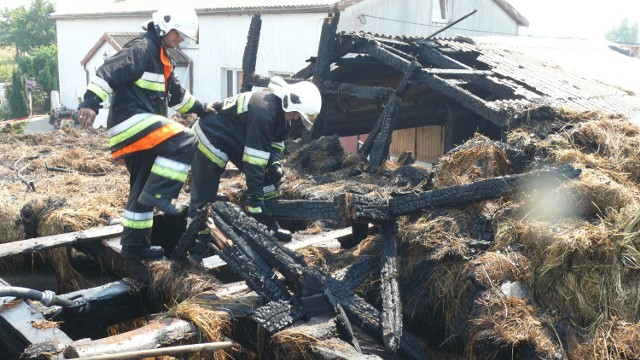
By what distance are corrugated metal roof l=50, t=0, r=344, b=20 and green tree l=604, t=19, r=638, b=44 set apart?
9115 centimetres

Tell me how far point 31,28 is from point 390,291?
192 feet

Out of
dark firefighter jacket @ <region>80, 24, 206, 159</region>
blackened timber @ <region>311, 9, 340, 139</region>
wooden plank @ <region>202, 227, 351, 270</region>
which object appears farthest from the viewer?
blackened timber @ <region>311, 9, 340, 139</region>

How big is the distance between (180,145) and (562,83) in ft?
23.0

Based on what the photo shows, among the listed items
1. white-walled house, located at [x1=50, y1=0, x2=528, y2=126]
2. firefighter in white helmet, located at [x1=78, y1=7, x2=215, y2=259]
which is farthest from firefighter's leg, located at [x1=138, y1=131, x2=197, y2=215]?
white-walled house, located at [x1=50, y1=0, x2=528, y2=126]

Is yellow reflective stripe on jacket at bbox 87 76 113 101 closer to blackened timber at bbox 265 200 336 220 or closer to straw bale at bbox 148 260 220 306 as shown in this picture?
straw bale at bbox 148 260 220 306

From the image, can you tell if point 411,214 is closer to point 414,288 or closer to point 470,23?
point 414,288

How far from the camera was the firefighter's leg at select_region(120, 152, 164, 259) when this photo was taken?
4.98 metres

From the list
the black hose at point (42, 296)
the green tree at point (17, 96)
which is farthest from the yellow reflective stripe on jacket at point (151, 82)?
the green tree at point (17, 96)

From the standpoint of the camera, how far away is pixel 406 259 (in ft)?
14.8

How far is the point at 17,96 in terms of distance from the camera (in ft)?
118

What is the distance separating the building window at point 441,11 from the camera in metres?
23.8

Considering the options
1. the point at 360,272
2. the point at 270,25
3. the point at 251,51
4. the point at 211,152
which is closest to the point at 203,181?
the point at 211,152

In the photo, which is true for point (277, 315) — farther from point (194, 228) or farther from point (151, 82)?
point (151, 82)

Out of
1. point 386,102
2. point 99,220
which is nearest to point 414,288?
point 99,220
